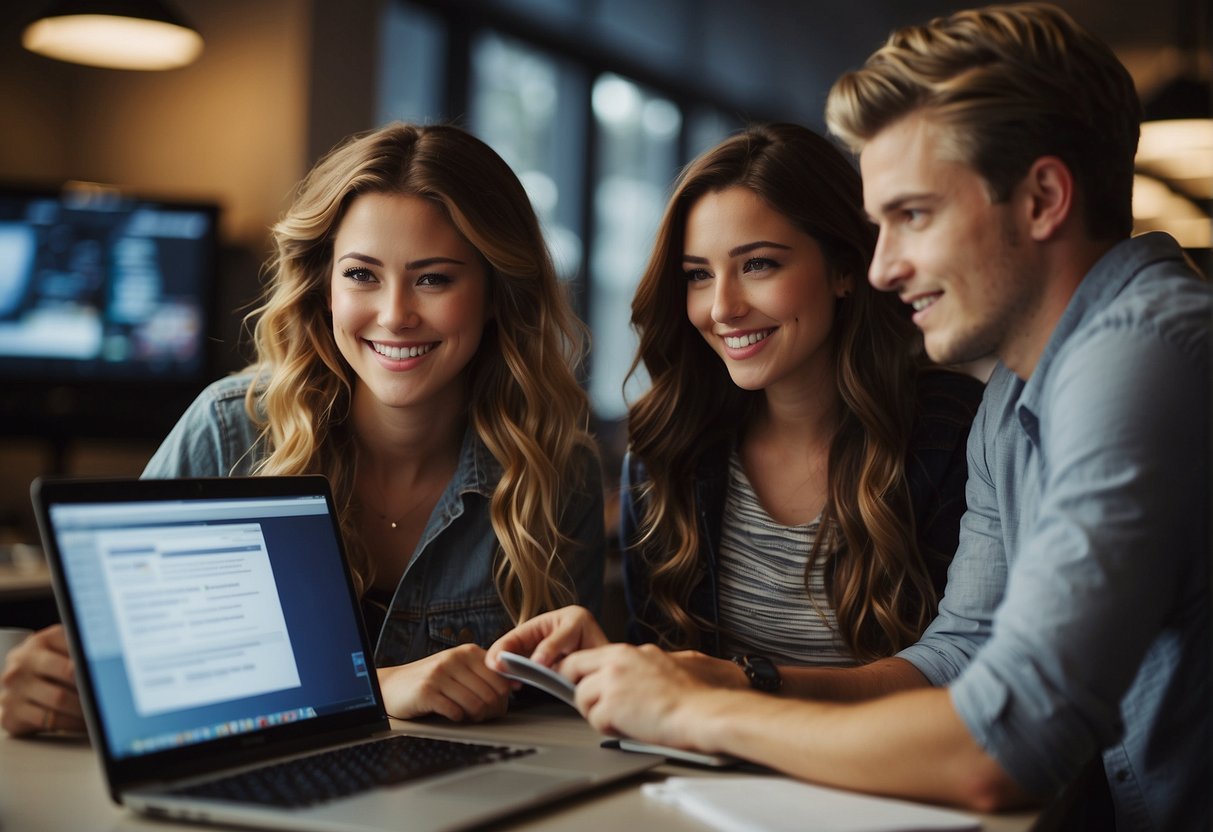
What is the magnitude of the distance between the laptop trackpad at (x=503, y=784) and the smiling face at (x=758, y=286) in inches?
36.0

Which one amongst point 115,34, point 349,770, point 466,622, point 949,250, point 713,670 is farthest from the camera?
point 115,34

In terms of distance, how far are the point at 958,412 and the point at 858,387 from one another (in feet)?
0.53

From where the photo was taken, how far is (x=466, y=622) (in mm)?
1868

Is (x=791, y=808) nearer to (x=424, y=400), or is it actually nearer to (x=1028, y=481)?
(x=1028, y=481)

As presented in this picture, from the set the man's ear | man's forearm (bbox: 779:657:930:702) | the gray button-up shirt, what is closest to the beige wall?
man's forearm (bbox: 779:657:930:702)

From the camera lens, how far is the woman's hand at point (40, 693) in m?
1.35

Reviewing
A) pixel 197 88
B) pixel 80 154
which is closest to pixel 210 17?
pixel 197 88

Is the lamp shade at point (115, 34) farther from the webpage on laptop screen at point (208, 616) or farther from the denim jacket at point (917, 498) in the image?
the webpage on laptop screen at point (208, 616)

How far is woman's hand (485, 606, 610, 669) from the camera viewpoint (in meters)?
1.46

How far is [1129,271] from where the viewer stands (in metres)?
1.31

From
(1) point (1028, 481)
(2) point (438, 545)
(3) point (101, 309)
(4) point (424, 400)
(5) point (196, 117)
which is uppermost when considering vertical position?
(5) point (196, 117)

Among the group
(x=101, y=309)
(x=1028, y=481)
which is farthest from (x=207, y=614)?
(x=101, y=309)

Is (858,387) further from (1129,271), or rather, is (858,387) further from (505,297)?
(1129,271)

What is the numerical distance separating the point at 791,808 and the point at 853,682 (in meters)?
0.49
